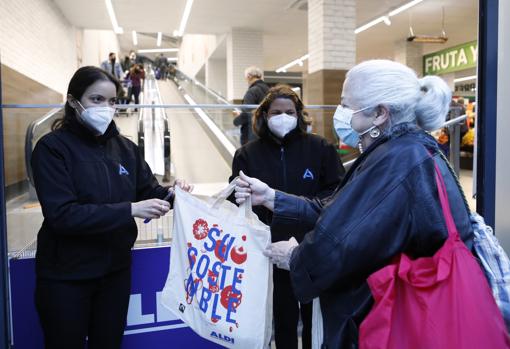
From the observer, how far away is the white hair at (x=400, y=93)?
1.31 meters

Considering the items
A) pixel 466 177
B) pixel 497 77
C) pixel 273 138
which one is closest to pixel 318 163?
pixel 273 138

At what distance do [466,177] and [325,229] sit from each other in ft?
30.7

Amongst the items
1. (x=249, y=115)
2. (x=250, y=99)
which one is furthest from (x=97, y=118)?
(x=250, y=99)

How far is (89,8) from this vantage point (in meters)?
11.7

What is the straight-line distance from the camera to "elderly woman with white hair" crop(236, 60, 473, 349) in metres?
1.19

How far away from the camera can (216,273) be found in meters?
1.79

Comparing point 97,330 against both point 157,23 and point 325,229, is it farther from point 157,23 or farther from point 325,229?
point 157,23

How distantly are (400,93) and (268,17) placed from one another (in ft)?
38.4

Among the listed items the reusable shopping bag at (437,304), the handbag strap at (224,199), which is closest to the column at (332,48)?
the handbag strap at (224,199)

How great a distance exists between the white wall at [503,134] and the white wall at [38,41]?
24.2 feet

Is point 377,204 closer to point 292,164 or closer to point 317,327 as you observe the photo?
point 317,327

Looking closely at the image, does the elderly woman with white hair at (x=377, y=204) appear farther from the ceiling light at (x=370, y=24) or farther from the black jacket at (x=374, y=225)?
the ceiling light at (x=370, y=24)

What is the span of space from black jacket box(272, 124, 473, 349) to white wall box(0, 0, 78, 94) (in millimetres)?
7456

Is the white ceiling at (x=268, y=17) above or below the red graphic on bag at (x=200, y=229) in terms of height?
above
